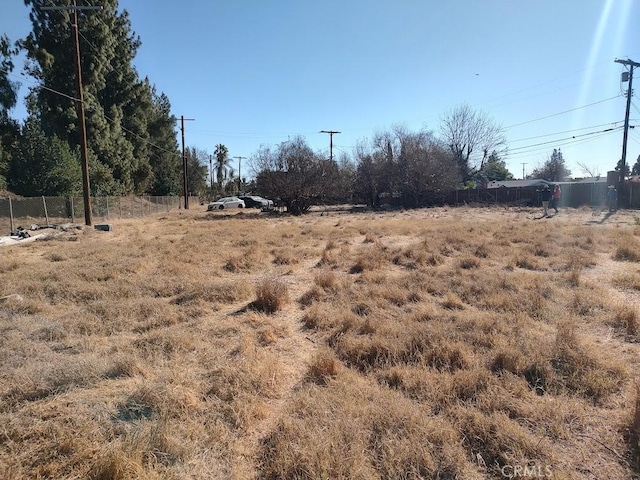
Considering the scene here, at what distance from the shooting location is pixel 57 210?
2334cm

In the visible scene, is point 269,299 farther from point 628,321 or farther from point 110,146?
point 110,146

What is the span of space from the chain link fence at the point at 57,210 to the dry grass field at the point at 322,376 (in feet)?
46.5

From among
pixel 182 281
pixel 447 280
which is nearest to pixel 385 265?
pixel 447 280

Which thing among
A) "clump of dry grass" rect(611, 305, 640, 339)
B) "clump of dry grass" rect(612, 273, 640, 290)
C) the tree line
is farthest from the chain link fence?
"clump of dry grass" rect(612, 273, 640, 290)

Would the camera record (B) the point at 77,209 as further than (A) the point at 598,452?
Yes

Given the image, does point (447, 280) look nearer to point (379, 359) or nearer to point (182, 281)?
point (379, 359)

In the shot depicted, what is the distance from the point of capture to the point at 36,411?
128 inches

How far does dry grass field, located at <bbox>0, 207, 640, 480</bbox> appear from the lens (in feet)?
8.97

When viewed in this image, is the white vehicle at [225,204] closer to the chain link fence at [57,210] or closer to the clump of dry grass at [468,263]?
the chain link fence at [57,210]

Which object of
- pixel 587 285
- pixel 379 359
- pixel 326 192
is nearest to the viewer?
pixel 379 359

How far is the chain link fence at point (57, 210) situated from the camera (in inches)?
771

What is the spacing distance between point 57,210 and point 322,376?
25.2 meters

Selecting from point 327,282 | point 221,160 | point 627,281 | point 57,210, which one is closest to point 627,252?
point 627,281

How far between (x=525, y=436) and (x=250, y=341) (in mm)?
3236
